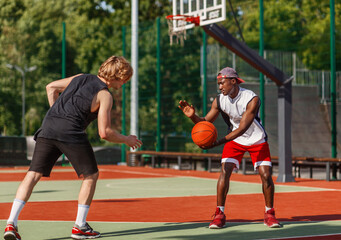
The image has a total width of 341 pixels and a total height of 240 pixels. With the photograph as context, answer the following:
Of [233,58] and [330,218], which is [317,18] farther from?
[330,218]

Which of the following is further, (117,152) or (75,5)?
(75,5)

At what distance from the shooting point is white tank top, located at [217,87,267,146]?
792cm

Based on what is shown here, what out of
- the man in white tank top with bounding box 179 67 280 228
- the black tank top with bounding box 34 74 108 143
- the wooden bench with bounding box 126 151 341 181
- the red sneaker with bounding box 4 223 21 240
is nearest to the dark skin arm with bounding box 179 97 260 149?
the man in white tank top with bounding box 179 67 280 228

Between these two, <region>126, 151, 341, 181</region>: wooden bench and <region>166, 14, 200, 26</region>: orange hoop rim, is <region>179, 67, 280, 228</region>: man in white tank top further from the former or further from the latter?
<region>126, 151, 341, 181</region>: wooden bench

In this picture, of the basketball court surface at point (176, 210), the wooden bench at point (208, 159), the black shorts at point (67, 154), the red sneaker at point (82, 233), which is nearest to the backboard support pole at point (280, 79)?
the basketball court surface at point (176, 210)

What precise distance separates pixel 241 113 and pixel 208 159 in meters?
12.2

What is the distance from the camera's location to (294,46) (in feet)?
75.8

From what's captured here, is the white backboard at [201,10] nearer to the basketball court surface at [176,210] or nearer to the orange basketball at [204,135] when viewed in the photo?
the basketball court surface at [176,210]

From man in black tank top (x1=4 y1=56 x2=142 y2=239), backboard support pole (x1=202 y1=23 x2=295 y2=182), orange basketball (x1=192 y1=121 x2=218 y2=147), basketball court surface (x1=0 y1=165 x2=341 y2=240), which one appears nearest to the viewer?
man in black tank top (x1=4 y1=56 x2=142 y2=239)

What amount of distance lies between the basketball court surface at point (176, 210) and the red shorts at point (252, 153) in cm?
73

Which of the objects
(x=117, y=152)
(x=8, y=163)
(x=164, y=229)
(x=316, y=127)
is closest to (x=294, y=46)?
(x=316, y=127)

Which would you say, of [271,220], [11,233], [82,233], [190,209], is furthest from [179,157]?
[11,233]

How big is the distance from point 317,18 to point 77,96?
2938 centimetres

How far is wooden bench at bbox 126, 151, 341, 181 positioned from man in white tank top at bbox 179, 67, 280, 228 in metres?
8.02
